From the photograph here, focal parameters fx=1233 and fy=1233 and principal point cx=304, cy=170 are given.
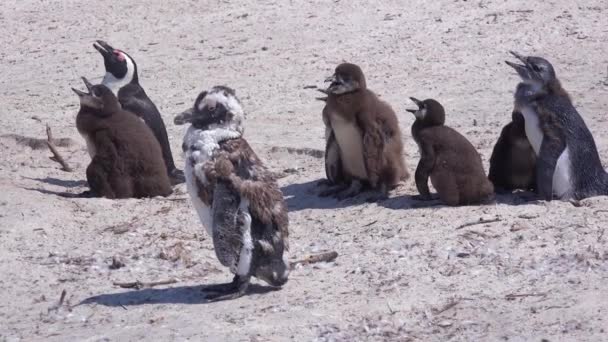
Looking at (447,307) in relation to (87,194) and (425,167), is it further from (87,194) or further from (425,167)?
(87,194)

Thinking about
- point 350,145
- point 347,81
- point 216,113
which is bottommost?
point 350,145

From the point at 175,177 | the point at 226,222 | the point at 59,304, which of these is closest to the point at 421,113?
the point at 175,177

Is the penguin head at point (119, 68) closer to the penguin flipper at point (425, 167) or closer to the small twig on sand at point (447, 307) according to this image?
the penguin flipper at point (425, 167)

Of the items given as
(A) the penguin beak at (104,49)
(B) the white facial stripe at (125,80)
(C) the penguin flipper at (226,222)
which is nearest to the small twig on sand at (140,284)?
(C) the penguin flipper at (226,222)

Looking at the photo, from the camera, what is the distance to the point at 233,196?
7.03 meters

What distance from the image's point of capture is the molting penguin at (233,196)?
7016mm

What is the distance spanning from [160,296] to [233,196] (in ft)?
2.82

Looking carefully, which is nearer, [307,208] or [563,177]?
[563,177]

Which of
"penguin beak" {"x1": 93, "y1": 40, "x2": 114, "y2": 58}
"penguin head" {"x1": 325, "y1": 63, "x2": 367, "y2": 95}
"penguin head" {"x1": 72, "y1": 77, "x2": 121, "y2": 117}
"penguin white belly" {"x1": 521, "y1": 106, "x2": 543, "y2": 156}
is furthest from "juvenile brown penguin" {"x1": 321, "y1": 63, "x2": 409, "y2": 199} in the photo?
"penguin beak" {"x1": 93, "y1": 40, "x2": 114, "y2": 58}

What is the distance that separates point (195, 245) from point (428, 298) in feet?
6.66

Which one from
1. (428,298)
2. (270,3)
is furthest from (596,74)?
(428,298)

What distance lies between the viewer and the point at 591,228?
8047 mm

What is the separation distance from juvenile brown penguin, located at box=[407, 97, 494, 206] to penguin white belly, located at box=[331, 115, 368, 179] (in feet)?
1.87

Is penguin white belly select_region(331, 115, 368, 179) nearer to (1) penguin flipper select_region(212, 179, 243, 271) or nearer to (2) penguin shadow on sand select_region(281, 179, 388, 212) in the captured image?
(2) penguin shadow on sand select_region(281, 179, 388, 212)
